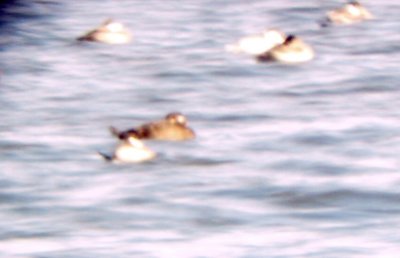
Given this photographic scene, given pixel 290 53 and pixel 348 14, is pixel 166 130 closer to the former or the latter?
pixel 290 53

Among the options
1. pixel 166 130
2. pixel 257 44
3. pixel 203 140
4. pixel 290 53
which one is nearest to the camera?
pixel 166 130

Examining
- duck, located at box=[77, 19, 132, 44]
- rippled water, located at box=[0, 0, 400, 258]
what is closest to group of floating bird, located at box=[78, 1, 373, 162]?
duck, located at box=[77, 19, 132, 44]

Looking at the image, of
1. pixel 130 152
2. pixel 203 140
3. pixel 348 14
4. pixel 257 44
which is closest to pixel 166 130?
pixel 203 140

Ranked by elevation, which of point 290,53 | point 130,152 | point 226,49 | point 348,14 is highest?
point 348,14

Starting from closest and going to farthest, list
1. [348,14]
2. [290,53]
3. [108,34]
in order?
[290,53] → [108,34] → [348,14]

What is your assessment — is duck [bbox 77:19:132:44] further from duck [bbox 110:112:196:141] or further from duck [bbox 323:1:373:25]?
duck [bbox 110:112:196:141]

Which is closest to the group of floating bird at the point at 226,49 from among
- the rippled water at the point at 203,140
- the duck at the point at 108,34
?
the duck at the point at 108,34

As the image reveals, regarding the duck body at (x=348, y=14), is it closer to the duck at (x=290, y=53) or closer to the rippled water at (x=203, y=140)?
the rippled water at (x=203, y=140)
